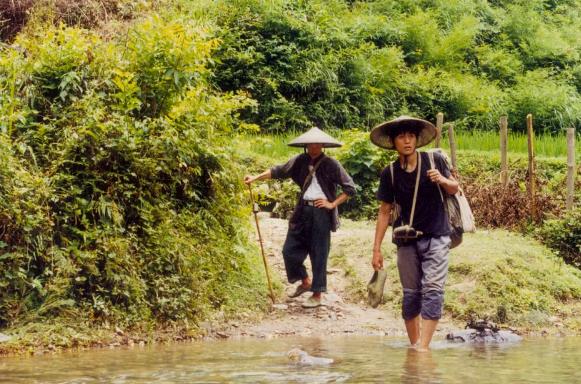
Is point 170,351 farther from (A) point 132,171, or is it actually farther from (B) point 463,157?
(B) point 463,157

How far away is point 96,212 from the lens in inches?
369

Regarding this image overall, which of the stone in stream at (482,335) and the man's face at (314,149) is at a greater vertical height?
the man's face at (314,149)

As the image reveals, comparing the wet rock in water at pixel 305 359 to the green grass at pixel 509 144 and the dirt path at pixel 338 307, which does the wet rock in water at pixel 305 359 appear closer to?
the dirt path at pixel 338 307

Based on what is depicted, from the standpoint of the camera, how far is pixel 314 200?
10.4 meters

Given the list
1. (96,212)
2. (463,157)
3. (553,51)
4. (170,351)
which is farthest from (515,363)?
(553,51)

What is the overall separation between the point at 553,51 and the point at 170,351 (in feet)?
59.6

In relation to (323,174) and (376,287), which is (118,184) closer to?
(323,174)

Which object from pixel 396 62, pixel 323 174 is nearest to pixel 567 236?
pixel 323 174

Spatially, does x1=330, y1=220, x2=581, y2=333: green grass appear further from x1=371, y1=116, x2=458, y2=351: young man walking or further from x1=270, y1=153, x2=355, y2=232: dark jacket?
x1=371, y1=116, x2=458, y2=351: young man walking

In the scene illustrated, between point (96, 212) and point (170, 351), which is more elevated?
point (96, 212)

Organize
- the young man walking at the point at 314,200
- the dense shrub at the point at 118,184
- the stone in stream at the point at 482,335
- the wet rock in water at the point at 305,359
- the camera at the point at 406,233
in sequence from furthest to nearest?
the young man walking at the point at 314,200
the stone in stream at the point at 482,335
the dense shrub at the point at 118,184
the camera at the point at 406,233
the wet rock in water at the point at 305,359

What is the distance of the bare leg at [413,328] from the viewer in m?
8.24

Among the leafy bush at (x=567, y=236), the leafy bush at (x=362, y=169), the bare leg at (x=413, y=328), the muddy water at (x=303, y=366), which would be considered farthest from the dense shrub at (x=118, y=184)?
the leafy bush at (x=567, y=236)

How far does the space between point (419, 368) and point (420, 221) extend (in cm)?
131
